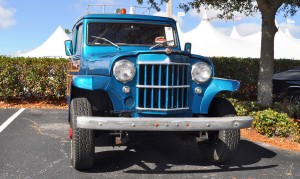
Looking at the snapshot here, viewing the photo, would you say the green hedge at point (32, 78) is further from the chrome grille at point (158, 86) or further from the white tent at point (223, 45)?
the white tent at point (223, 45)

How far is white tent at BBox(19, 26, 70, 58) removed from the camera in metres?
20.8

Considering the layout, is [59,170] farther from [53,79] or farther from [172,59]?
[53,79]

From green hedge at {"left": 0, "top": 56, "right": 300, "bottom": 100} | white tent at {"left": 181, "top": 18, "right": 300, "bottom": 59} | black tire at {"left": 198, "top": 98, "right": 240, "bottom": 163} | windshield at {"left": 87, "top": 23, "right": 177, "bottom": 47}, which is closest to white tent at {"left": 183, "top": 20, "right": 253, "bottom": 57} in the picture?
white tent at {"left": 181, "top": 18, "right": 300, "bottom": 59}

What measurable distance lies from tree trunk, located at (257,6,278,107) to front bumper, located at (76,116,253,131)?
437 cm

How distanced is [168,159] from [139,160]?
393 millimetres

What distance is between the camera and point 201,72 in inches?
171

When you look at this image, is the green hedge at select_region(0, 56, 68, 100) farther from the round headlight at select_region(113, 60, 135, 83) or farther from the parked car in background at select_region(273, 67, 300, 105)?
the round headlight at select_region(113, 60, 135, 83)

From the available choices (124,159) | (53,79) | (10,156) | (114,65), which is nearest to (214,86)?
(114,65)

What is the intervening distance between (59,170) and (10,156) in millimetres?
943

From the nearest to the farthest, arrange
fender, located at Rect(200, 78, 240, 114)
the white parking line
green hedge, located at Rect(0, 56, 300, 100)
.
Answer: fender, located at Rect(200, 78, 240, 114), the white parking line, green hedge, located at Rect(0, 56, 300, 100)

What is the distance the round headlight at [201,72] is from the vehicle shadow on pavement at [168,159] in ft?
3.60

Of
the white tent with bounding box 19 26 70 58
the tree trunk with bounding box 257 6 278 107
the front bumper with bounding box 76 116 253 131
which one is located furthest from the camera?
the white tent with bounding box 19 26 70 58

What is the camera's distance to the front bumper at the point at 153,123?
3.67 m

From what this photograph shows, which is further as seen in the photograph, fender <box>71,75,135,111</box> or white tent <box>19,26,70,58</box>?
white tent <box>19,26,70,58</box>
